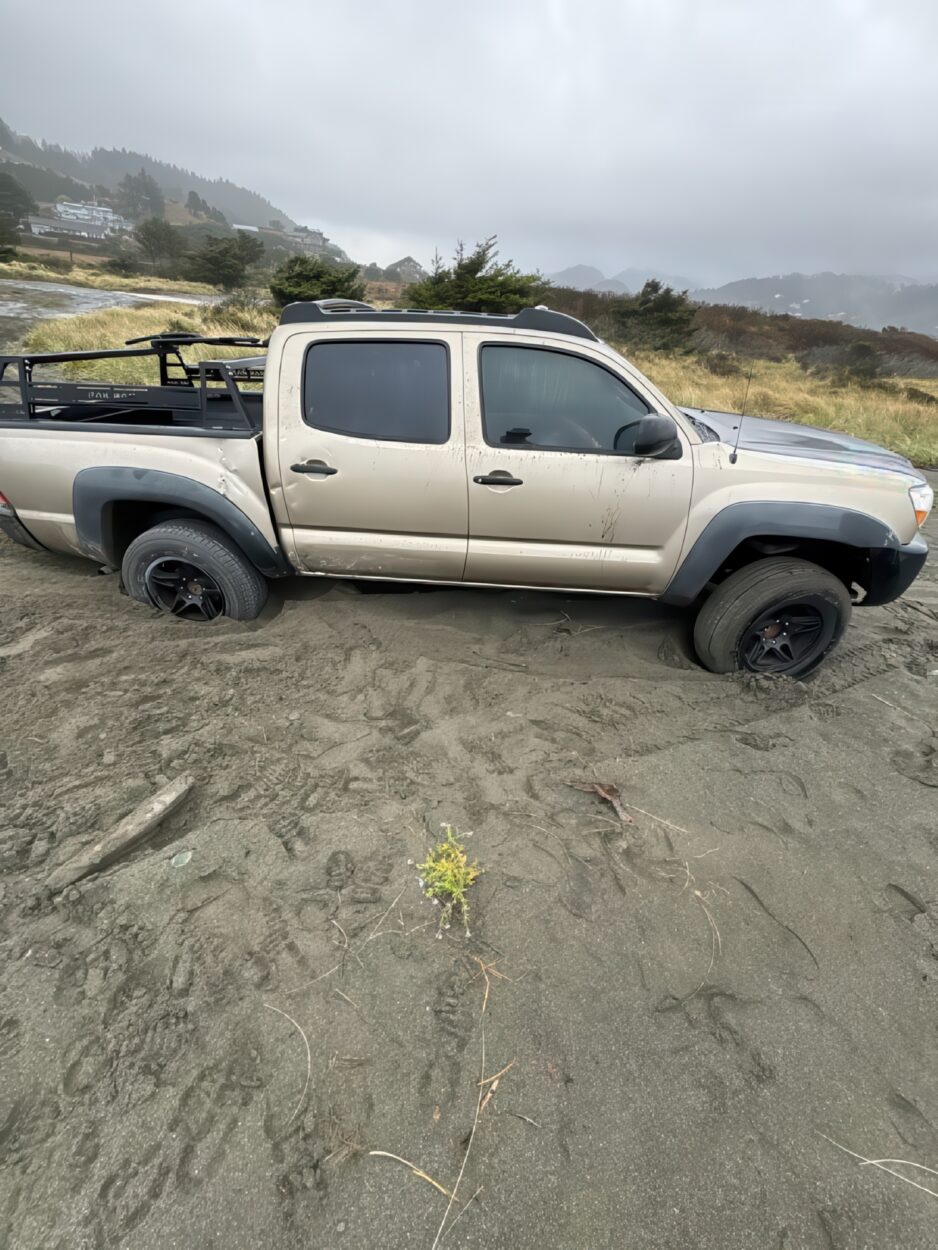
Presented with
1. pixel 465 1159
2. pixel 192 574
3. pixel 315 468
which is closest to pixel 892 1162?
pixel 465 1159

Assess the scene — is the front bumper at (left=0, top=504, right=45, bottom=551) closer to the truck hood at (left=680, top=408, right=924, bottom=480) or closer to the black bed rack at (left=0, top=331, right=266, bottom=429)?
the black bed rack at (left=0, top=331, right=266, bottom=429)

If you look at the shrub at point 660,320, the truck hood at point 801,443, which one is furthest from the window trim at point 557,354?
the shrub at point 660,320

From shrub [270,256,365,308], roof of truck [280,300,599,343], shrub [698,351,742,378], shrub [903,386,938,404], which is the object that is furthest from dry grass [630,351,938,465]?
shrub [270,256,365,308]

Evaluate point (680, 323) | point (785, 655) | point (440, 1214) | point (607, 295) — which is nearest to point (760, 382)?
point (680, 323)

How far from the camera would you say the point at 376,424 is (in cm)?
299

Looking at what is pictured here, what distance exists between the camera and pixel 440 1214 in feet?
4.40

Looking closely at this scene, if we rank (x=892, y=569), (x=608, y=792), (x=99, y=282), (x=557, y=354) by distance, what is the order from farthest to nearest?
(x=99, y=282), (x=892, y=569), (x=557, y=354), (x=608, y=792)

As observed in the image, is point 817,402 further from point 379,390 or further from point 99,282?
point 99,282

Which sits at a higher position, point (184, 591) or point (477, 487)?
point (477, 487)

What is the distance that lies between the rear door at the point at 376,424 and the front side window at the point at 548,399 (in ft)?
0.57

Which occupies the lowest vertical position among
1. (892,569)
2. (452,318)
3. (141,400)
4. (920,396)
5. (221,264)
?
(892,569)

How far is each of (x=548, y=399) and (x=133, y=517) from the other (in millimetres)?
2442

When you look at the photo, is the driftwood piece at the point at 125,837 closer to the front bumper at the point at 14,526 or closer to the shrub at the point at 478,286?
the front bumper at the point at 14,526

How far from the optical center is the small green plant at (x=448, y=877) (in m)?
1.98
